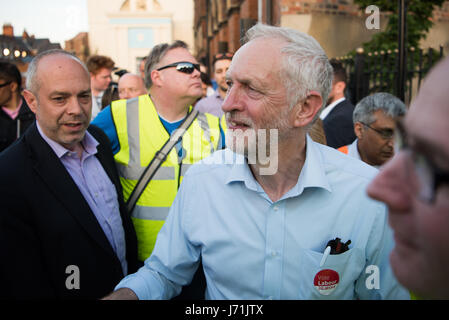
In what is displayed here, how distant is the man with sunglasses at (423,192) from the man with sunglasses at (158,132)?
2.11 m

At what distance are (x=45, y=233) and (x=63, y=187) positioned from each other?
0.25 meters

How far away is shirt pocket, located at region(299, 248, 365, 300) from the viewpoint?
4.69 feet

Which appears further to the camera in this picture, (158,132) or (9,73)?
(9,73)

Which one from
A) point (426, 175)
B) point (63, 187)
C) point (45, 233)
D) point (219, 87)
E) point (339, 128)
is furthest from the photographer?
point (219, 87)

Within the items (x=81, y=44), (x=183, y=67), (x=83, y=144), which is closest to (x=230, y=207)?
(x=83, y=144)

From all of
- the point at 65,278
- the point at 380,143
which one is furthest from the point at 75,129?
the point at 380,143

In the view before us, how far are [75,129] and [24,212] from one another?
625 mm

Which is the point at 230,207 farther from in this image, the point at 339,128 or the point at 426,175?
the point at 339,128

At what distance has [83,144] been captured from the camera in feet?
7.95

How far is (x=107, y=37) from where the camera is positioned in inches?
1398

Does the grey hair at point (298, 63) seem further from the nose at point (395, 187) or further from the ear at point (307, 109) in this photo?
the nose at point (395, 187)

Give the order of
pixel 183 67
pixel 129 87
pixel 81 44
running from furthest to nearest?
pixel 81 44 < pixel 129 87 < pixel 183 67

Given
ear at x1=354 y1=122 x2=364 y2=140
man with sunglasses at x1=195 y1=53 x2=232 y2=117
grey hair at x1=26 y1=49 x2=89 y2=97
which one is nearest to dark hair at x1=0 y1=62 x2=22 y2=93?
man with sunglasses at x1=195 y1=53 x2=232 y2=117

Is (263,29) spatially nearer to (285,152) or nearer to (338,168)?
(285,152)
